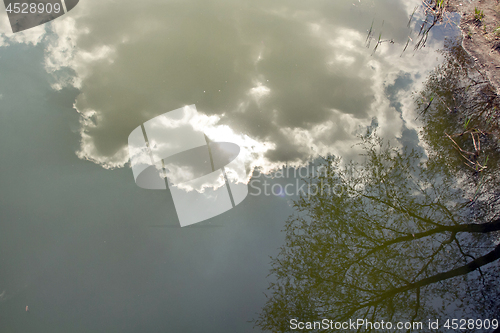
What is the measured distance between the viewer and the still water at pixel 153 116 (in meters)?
2.12

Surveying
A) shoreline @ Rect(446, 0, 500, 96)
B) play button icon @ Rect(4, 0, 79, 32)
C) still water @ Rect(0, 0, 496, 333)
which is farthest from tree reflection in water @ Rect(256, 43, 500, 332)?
play button icon @ Rect(4, 0, 79, 32)

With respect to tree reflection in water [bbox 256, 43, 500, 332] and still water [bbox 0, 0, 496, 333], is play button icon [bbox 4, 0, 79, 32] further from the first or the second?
tree reflection in water [bbox 256, 43, 500, 332]

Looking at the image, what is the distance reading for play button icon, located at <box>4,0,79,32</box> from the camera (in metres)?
3.77

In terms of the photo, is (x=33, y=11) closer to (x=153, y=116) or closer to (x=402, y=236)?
(x=153, y=116)

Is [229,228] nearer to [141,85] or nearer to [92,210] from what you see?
[92,210]

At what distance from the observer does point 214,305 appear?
2098 mm

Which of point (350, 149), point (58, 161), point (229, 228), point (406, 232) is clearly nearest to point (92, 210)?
point (58, 161)

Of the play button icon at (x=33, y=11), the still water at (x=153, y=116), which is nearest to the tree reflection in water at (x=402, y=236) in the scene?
the still water at (x=153, y=116)

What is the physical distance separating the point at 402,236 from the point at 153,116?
2.90 metres

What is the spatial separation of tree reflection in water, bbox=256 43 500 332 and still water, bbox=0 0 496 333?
177 mm

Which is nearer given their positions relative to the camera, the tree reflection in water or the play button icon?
the tree reflection in water

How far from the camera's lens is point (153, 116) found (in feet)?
9.61

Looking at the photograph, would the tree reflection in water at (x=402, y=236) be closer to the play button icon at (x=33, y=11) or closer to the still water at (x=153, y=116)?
the still water at (x=153, y=116)

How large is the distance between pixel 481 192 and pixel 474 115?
960mm
